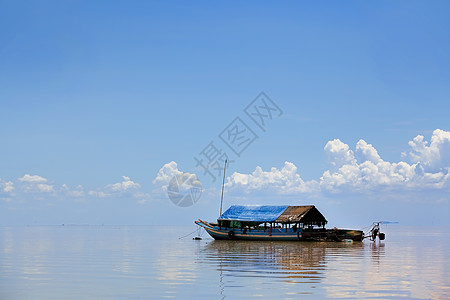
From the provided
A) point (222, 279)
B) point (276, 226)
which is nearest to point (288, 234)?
point (276, 226)

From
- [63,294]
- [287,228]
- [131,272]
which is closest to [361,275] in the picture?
[131,272]

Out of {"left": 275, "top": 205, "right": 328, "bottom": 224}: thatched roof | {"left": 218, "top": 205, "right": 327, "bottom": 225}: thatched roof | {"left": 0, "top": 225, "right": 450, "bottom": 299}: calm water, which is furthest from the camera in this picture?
{"left": 218, "top": 205, "right": 327, "bottom": 225}: thatched roof

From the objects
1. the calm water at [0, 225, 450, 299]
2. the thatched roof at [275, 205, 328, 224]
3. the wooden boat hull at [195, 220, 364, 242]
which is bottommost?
the calm water at [0, 225, 450, 299]

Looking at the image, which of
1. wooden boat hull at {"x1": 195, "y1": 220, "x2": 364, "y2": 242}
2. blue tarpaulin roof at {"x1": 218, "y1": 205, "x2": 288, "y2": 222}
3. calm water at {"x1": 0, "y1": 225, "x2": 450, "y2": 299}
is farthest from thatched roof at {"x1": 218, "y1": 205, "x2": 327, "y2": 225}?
calm water at {"x1": 0, "y1": 225, "x2": 450, "y2": 299}

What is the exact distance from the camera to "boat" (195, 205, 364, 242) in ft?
186

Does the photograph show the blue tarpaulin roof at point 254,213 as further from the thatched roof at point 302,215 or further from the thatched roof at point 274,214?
the thatched roof at point 302,215

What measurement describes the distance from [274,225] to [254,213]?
2597 mm

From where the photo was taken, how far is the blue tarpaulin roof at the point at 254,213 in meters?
57.5

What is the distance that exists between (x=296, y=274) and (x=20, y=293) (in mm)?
12587

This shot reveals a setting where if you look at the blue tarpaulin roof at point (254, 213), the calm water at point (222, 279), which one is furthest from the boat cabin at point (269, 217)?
the calm water at point (222, 279)

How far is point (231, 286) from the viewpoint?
21.4m

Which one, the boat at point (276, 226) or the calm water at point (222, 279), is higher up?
the boat at point (276, 226)

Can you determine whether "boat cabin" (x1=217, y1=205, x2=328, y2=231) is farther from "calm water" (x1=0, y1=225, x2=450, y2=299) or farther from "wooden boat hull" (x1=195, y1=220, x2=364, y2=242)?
"calm water" (x1=0, y1=225, x2=450, y2=299)

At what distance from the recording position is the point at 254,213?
58.9 meters
